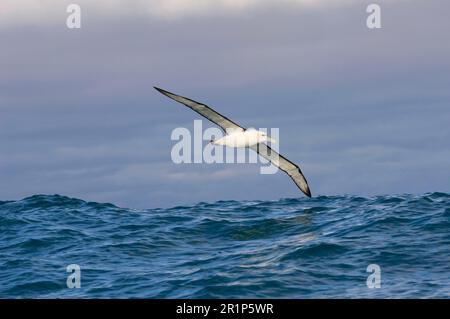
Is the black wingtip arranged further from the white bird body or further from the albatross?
the white bird body

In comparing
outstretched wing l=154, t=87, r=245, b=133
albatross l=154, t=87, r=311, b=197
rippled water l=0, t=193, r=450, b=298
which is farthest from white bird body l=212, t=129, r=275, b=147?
rippled water l=0, t=193, r=450, b=298

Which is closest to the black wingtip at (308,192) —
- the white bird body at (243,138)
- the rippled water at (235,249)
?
the rippled water at (235,249)

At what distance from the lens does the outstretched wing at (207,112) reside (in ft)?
85.2

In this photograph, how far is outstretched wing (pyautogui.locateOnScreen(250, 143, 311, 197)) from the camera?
106 feet

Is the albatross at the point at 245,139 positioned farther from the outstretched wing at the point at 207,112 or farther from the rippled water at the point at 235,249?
the rippled water at the point at 235,249

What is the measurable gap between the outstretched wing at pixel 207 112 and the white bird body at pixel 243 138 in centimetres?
29

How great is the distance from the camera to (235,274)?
2284cm

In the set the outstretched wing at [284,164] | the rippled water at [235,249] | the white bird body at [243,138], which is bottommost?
the rippled water at [235,249]

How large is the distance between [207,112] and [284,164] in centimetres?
661

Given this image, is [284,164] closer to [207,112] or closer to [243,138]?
[243,138]

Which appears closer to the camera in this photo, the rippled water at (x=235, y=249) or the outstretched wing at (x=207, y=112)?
the rippled water at (x=235, y=249)

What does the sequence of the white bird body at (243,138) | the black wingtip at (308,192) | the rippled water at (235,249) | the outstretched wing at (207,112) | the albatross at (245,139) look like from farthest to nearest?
the black wingtip at (308,192) → the white bird body at (243,138) → the albatross at (245,139) → the outstretched wing at (207,112) → the rippled water at (235,249)

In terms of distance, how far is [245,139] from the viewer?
29734 mm
